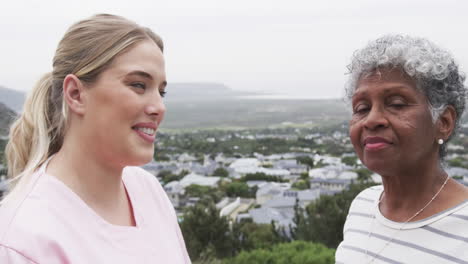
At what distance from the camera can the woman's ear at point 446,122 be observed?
1490 millimetres

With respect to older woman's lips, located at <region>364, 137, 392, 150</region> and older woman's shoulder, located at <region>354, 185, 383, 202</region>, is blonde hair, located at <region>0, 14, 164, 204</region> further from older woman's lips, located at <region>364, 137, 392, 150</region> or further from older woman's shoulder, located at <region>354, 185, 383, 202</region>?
older woman's shoulder, located at <region>354, 185, 383, 202</region>

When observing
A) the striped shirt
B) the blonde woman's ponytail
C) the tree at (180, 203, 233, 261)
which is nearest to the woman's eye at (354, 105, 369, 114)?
the striped shirt

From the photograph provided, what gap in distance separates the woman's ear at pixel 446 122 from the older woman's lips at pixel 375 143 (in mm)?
177

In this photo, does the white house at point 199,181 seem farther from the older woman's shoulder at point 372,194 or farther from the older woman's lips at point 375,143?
the older woman's lips at point 375,143

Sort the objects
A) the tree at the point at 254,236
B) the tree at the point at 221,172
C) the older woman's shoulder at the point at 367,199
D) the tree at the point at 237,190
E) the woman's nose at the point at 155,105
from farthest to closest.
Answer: the tree at the point at 221,172 → the tree at the point at 237,190 → the tree at the point at 254,236 → the older woman's shoulder at the point at 367,199 → the woman's nose at the point at 155,105

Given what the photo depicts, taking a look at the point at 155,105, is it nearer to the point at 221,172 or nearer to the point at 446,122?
the point at 446,122

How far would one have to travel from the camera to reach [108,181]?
1.51 metres

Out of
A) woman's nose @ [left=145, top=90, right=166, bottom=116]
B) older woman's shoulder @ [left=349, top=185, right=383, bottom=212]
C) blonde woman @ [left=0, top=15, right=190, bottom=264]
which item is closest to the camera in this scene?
Answer: blonde woman @ [left=0, top=15, right=190, bottom=264]

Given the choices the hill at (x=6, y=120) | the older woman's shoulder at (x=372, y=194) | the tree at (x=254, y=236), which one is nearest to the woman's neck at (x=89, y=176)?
the hill at (x=6, y=120)

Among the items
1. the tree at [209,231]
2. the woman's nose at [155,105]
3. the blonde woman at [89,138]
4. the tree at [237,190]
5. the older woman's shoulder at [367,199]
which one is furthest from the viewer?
the tree at [237,190]

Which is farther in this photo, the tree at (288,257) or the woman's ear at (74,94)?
the tree at (288,257)

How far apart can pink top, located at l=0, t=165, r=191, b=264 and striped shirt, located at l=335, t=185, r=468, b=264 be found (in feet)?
2.05

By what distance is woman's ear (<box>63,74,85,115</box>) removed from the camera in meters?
1.37

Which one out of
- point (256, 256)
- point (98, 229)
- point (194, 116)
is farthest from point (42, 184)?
point (194, 116)
